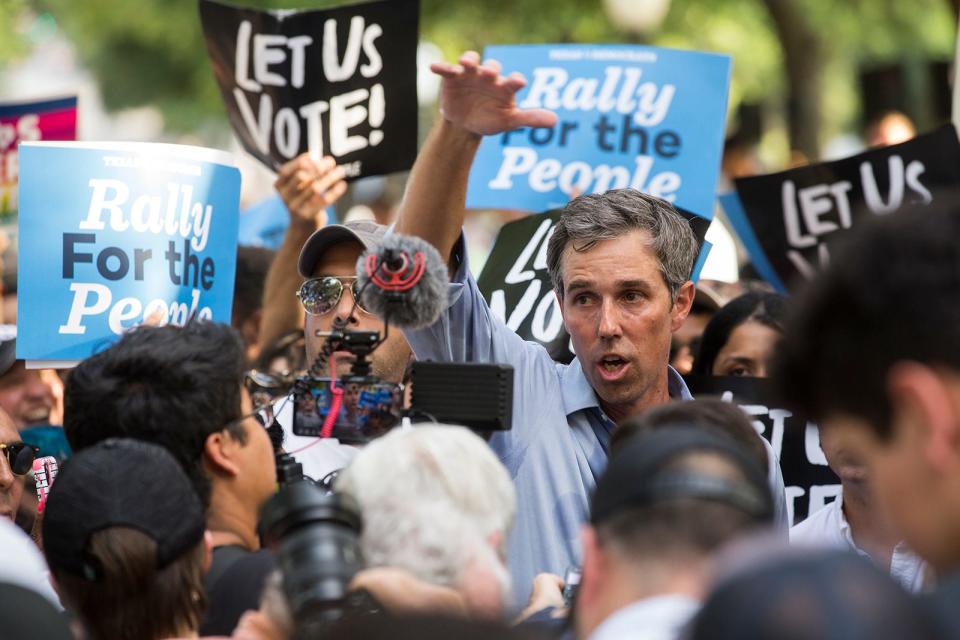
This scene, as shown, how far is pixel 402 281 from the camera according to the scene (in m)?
3.16

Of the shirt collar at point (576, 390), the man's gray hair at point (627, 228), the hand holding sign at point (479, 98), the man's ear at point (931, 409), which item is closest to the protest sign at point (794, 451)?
the man's gray hair at point (627, 228)

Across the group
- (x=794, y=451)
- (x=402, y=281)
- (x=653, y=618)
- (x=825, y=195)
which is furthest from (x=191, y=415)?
(x=825, y=195)

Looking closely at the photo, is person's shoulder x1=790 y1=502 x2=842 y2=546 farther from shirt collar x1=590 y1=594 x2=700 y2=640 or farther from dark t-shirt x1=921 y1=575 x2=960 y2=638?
dark t-shirt x1=921 y1=575 x2=960 y2=638

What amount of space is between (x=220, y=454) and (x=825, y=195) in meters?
3.73

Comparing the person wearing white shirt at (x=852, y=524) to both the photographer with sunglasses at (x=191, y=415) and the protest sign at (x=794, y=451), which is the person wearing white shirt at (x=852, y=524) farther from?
the photographer with sunglasses at (x=191, y=415)

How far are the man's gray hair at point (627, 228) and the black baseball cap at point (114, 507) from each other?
5.78ft

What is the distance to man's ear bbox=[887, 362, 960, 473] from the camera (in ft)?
6.13

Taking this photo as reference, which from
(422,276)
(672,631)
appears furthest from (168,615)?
(672,631)

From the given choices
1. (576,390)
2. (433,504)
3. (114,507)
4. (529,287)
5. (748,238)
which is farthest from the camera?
(748,238)

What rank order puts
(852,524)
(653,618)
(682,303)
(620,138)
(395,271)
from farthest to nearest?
(620,138) → (682,303) → (852,524) → (395,271) → (653,618)

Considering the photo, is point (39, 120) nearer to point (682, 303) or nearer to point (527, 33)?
point (682, 303)

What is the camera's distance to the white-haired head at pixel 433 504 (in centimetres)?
Result: 243

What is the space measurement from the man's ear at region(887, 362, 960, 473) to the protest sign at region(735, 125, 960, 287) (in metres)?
4.33

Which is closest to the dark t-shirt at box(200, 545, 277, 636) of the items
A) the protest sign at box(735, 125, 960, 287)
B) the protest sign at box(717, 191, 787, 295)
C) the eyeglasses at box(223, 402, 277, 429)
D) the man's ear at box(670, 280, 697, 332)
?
the eyeglasses at box(223, 402, 277, 429)
